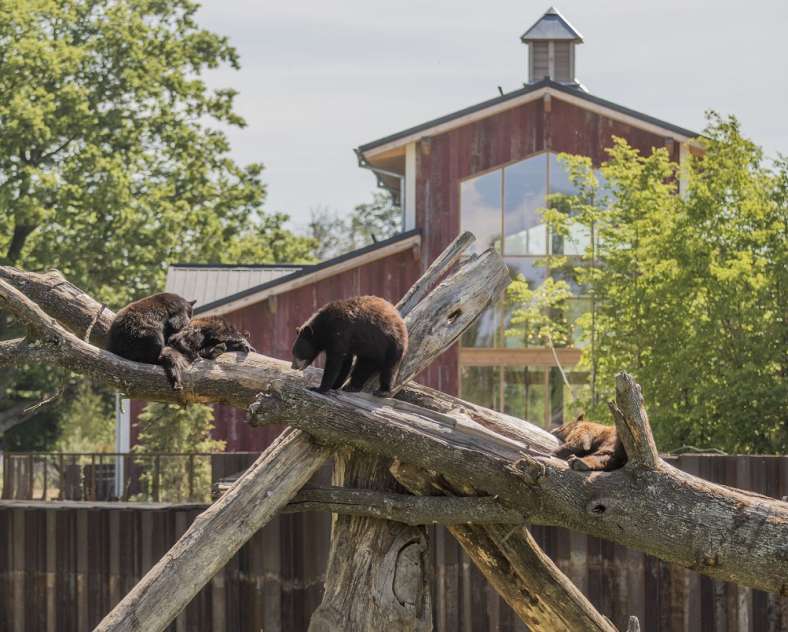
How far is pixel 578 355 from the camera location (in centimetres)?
2889

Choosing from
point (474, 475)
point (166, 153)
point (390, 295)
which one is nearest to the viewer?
point (474, 475)

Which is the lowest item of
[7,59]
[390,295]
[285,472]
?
[285,472]

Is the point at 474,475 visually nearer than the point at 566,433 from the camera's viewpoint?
Yes

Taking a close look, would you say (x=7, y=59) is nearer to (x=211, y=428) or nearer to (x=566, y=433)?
(x=211, y=428)

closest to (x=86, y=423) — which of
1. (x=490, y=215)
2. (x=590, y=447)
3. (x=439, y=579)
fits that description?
(x=490, y=215)

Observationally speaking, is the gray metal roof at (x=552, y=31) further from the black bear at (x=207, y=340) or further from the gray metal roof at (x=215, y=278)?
the black bear at (x=207, y=340)

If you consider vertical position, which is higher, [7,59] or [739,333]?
[7,59]

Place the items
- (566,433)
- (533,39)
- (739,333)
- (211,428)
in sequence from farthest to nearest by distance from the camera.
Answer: (533,39) → (211,428) → (739,333) → (566,433)

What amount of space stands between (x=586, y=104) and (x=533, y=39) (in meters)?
5.54

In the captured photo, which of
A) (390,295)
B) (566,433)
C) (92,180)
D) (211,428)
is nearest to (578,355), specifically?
(390,295)

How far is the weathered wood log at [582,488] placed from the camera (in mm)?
8875

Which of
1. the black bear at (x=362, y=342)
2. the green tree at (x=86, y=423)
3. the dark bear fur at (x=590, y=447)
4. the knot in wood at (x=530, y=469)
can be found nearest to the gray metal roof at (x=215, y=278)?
the green tree at (x=86, y=423)

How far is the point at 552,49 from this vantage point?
34188 mm

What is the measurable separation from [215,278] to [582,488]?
22981 mm
